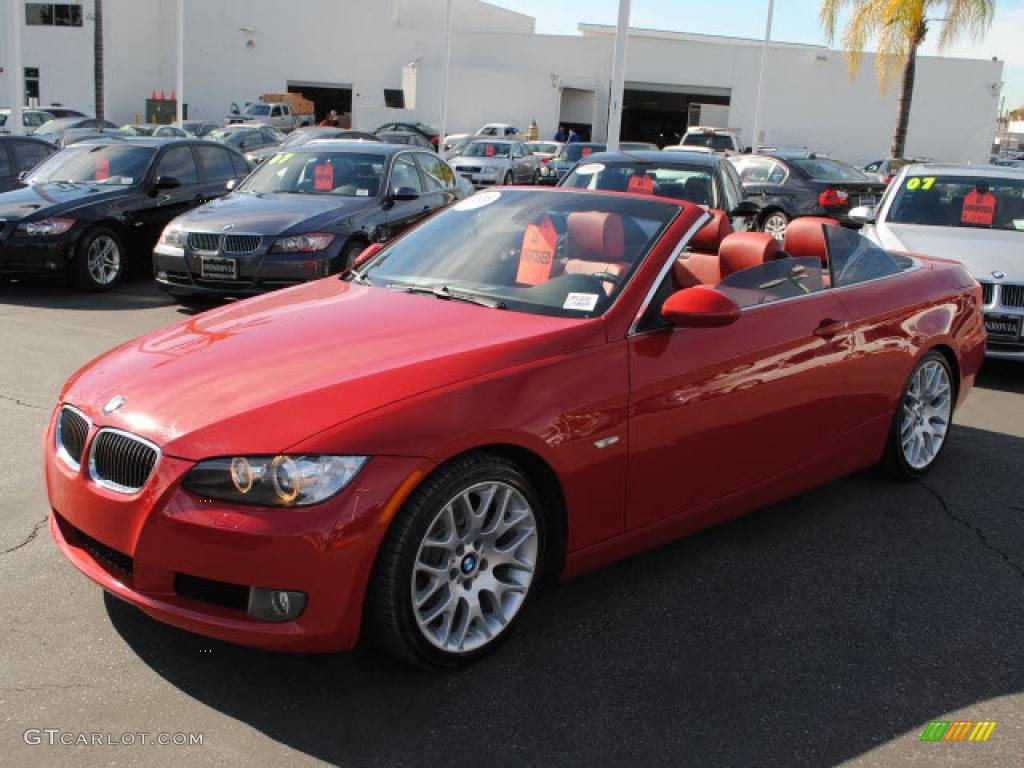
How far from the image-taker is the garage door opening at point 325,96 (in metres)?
59.6

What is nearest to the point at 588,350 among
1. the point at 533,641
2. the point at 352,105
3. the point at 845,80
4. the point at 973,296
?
the point at 533,641

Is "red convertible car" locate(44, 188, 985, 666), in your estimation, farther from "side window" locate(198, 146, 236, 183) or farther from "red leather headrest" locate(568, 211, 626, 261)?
"side window" locate(198, 146, 236, 183)

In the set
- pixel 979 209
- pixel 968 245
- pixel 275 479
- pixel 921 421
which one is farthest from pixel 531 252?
pixel 979 209

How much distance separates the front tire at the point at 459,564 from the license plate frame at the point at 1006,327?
5.80 metres

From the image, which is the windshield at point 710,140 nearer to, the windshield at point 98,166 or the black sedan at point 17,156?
the black sedan at point 17,156

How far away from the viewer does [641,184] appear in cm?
945

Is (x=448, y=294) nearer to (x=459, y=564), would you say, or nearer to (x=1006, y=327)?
(x=459, y=564)

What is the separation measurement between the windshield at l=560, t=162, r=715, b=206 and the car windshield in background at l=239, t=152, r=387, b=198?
218cm

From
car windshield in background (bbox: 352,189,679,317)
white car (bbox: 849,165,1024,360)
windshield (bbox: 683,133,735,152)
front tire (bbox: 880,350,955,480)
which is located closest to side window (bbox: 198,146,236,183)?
white car (bbox: 849,165,1024,360)

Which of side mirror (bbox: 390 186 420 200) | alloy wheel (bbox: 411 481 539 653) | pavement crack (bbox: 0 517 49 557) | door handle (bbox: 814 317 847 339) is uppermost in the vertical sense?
side mirror (bbox: 390 186 420 200)

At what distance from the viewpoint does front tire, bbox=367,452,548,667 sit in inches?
118

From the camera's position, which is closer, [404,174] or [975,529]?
[975,529]

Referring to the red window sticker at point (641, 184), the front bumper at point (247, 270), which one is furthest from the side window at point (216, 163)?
the red window sticker at point (641, 184)

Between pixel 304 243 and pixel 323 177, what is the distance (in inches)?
58.4
